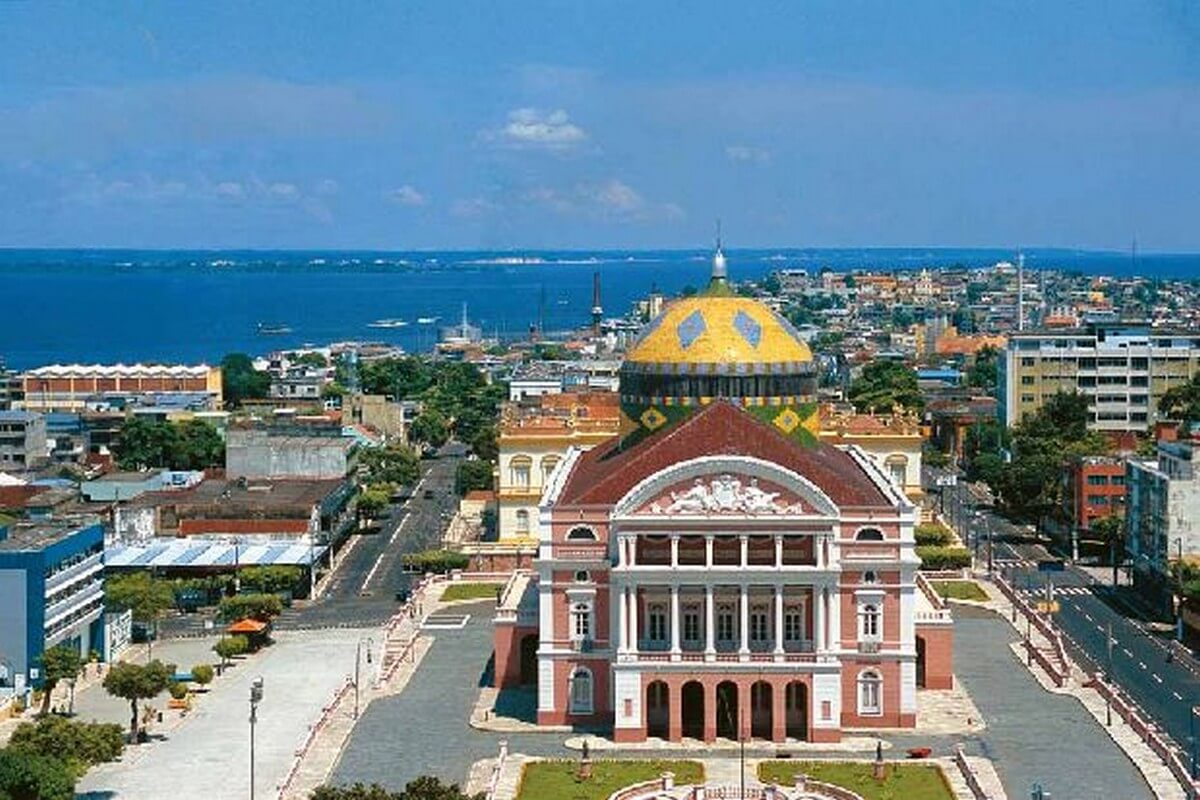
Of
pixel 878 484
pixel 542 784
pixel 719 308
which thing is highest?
pixel 719 308

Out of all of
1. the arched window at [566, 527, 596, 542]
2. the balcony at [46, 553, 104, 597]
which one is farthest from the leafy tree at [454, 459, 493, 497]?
the arched window at [566, 527, 596, 542]

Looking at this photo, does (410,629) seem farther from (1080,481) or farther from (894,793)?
(1080,481)

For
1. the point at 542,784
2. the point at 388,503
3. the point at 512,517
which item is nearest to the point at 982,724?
the point at 542,784

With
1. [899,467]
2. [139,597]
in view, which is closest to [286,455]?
[139,597]

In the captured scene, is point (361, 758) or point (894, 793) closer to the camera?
point (894, 793)

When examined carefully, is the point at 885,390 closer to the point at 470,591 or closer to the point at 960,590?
the point at 960,590

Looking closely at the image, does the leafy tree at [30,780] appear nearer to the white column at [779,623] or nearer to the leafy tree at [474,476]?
the white column at [779,623]

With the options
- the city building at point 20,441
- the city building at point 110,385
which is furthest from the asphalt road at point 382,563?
the city building at point 110,385
